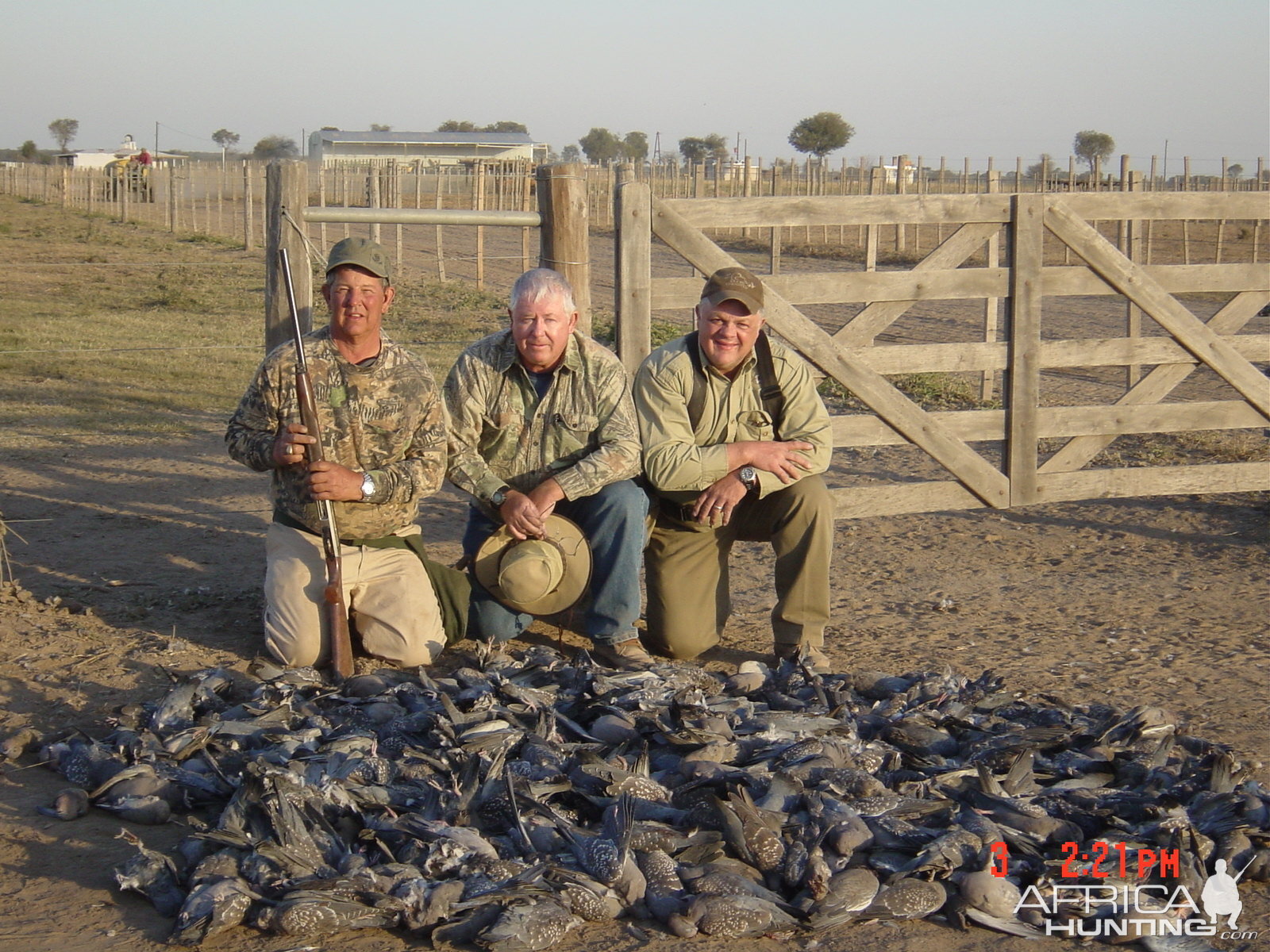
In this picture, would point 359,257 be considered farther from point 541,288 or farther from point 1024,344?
point 1024,344

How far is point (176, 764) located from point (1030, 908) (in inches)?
92.1

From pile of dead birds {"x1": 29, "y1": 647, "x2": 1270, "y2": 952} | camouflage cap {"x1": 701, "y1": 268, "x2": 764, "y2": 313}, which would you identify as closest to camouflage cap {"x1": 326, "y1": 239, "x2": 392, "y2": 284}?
camouflage cap {"x1": 701, "y1": 268, "x2": 764, "y2": 313}

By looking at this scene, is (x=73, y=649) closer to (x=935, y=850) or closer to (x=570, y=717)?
(x=570, y=717)

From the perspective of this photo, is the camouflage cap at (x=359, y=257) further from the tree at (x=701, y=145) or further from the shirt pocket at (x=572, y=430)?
the tree at (x=701, y=145)

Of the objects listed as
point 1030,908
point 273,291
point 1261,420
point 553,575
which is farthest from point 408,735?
point 1261,420

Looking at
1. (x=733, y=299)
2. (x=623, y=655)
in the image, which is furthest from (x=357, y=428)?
(x=733, y=299)

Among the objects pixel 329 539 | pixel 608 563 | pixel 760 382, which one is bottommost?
pixel 608 563

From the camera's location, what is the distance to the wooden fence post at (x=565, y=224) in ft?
17.6

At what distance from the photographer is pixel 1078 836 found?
322 centimetres

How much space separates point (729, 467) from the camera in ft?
15.8

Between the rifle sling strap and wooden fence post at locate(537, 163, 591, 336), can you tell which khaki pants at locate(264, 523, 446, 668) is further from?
wooden fence post at locate(537, 163, 591, 336)

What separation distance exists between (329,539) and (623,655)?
1.17m

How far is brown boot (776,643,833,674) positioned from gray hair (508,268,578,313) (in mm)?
1513

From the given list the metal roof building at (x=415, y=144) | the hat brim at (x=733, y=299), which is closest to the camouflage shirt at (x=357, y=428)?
the hat brim at (x=733, y=299)
